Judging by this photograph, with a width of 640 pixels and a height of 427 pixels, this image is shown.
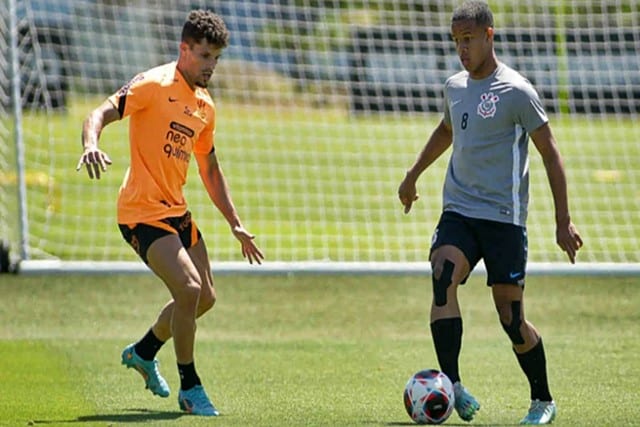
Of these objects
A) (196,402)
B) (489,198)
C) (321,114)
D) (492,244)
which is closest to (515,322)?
(492,244)

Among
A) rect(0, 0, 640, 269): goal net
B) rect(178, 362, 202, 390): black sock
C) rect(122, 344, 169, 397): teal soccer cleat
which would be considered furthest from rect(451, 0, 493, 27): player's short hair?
rect(0, 0, 640, 269): goal net

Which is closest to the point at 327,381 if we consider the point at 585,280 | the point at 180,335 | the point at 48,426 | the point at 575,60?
the point at 180,335

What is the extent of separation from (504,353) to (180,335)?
2.95 metres

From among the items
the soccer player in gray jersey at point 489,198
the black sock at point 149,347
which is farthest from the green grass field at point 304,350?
the soccer player in gray jersey at point 489,198

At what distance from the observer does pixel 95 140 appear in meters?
6.70

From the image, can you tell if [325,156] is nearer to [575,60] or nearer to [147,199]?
[575,60]

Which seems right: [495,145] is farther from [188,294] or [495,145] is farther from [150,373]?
[150,373]

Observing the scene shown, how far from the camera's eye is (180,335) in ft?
23.8

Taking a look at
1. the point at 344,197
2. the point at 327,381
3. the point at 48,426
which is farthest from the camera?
the point at 344,197

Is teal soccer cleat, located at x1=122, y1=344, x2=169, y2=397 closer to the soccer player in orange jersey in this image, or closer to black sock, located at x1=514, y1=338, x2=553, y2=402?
the soccer player in orange jersey

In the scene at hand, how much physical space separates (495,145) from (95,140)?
1.94 metres

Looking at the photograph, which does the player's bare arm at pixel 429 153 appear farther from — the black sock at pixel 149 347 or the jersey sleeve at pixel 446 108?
the black sock at pixel 149 347

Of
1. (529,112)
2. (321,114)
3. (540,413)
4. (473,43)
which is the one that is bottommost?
(321,114)

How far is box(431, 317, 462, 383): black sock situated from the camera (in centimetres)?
675
